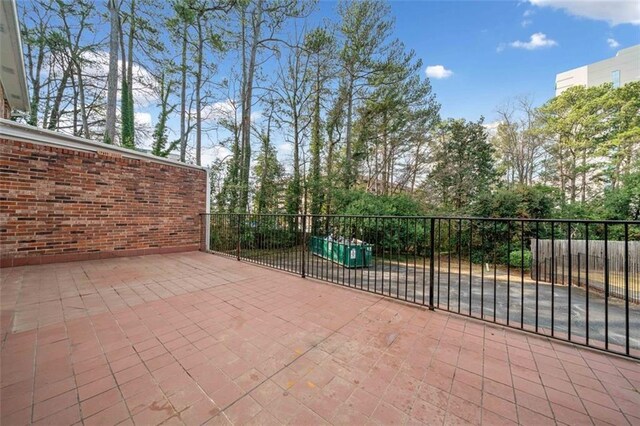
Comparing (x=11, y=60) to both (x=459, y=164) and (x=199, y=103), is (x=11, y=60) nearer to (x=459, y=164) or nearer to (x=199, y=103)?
(x=199, y=103)

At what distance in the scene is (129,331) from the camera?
202cm

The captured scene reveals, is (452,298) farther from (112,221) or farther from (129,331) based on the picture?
(112,221)

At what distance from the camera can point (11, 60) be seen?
4422 mm

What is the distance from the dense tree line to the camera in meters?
8.27

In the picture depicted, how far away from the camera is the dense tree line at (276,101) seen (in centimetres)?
827

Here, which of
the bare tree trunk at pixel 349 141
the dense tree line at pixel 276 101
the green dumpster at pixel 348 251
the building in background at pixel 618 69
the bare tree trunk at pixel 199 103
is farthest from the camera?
the building in background at pixel 618 69

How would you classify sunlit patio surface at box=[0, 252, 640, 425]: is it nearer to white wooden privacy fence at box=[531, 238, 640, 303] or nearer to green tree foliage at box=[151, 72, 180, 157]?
white wooden privacy fence at box=[531, 238, 640, 303]

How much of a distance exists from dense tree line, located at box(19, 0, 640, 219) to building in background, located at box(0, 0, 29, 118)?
175cm

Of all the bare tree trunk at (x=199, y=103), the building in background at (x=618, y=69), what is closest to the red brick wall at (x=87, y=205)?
the bare tree trunk at (x=199, y=103)

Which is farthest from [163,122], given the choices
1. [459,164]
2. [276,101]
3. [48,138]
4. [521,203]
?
[459,164]

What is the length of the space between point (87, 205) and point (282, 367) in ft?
17.0

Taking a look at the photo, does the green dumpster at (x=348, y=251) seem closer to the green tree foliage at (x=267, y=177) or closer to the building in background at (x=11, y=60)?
the green tree foliage at (x=267, y=177)

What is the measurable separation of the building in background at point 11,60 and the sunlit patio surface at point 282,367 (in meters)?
3.85

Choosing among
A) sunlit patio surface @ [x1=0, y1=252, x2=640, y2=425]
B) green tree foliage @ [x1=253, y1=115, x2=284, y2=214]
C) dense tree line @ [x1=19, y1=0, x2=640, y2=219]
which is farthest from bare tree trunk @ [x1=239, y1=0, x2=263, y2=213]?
sunlit patio surface @ [x1=0, y1=252, x2=640, y2=425]
